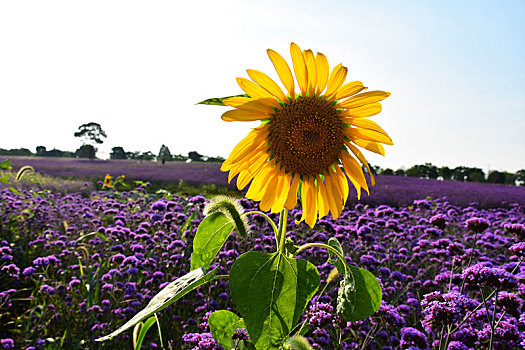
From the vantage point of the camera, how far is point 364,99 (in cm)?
112

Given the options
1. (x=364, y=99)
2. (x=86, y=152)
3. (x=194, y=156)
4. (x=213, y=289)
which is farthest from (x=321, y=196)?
(x=86, y=152)

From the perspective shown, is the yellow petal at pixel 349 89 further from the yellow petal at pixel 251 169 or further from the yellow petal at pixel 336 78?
the yellow petal at pixel 251 169

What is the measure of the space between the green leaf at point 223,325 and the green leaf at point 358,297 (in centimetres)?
43

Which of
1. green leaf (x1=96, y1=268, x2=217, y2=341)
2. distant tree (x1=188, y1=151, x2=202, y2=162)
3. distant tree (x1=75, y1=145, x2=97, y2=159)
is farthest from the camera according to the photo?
distant tree (x1=75, y1=145, x2=97, y2=159)

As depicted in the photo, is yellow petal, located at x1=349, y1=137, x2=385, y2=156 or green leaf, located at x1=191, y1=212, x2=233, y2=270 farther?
green leaf, located at x1=191, y1=212, x2=233, y2=270

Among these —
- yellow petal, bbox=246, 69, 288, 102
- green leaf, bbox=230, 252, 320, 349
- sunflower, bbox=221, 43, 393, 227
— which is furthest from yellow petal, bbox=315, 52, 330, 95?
green leaf, bbox=230, 252, 320, 349

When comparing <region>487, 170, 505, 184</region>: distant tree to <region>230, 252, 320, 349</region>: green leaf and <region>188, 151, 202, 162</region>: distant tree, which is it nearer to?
<region>188, 151, 202, 162</region>: distant tree

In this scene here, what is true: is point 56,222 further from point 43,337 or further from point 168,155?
point 168,155

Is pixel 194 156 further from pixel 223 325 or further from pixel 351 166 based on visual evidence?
pixel 351 166

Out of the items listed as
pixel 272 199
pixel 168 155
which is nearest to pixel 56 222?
pixel 272 199

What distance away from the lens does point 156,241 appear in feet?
16.7

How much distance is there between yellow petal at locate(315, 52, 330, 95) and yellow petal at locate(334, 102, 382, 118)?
0.25 feet

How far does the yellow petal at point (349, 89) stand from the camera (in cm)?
109

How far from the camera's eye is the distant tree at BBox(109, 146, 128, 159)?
58.3 metres
